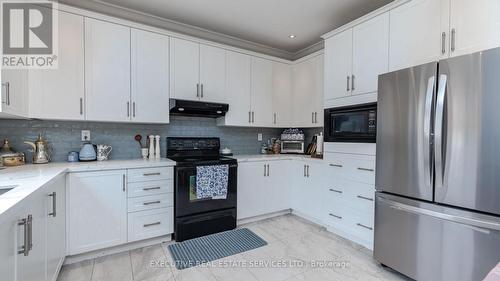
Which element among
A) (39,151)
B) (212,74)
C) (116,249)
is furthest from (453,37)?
(39,151)

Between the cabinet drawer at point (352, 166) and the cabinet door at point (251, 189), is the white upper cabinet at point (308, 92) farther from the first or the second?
the cabinet door at point (251, 189)

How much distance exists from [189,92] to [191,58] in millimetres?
421

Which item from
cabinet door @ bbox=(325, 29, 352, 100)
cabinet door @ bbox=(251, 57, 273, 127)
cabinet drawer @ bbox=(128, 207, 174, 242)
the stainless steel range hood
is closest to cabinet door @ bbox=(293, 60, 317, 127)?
cabinet door @ bbox=(251, 57, 273, 127)

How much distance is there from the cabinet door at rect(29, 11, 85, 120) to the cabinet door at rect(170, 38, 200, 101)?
0.89m

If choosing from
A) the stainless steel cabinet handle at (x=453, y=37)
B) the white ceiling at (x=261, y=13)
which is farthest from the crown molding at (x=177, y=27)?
the stainless steel cabinet handle at (x=453, y=37)

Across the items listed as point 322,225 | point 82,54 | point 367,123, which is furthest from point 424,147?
point 82,54

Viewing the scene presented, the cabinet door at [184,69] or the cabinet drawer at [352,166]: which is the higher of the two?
the cabinet door at [184,69]

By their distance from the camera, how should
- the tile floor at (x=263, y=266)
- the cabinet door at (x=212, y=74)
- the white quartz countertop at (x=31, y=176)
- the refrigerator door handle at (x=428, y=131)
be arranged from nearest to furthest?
the white quartz countertop at (x=31, y=176)
the refrigerator door handle at (x=428, y=131)
the tile floor at (x=263, y=266)
the cabinet door at (x=212, y=74)

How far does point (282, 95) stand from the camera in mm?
3750

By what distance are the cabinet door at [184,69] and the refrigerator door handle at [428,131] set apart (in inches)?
92.6

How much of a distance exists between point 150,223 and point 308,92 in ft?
8.89

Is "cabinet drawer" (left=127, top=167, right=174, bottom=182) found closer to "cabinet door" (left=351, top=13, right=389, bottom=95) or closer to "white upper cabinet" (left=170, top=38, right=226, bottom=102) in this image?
"white upper cabinet" (left=170, top=38, right=226, bottom=102)

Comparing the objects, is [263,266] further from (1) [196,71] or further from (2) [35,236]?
(1) [196,71]

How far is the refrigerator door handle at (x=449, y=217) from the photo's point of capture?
1470 millimetres
